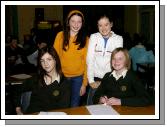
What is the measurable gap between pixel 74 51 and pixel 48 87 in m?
0.40

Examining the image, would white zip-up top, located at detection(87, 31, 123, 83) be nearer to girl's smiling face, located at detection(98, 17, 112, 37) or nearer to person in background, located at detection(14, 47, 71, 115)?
girl's smiling face, located at detection(98, 17, 112, 37)

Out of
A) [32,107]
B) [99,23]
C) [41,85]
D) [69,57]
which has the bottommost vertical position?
[32,107]

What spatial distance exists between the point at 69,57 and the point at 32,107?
497 millimetres

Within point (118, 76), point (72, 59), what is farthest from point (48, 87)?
point (118, 76)

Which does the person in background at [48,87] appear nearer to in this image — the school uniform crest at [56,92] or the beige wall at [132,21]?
the school uniform crest at [56,92]

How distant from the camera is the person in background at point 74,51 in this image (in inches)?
90.4

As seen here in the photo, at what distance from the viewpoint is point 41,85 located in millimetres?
2084

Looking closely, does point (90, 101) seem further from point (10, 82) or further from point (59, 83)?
point (10, 82)

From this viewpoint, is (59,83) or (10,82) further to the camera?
(10,82)

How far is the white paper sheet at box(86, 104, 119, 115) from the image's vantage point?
183 cm

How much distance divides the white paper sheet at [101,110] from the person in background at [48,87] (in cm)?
25

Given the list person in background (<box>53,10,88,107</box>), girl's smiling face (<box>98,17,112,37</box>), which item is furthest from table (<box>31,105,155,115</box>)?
girl's smiling face (<box>98,17,112,37</box>)

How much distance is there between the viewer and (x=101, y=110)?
6.14 feet

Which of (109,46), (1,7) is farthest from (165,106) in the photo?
(1,7)
